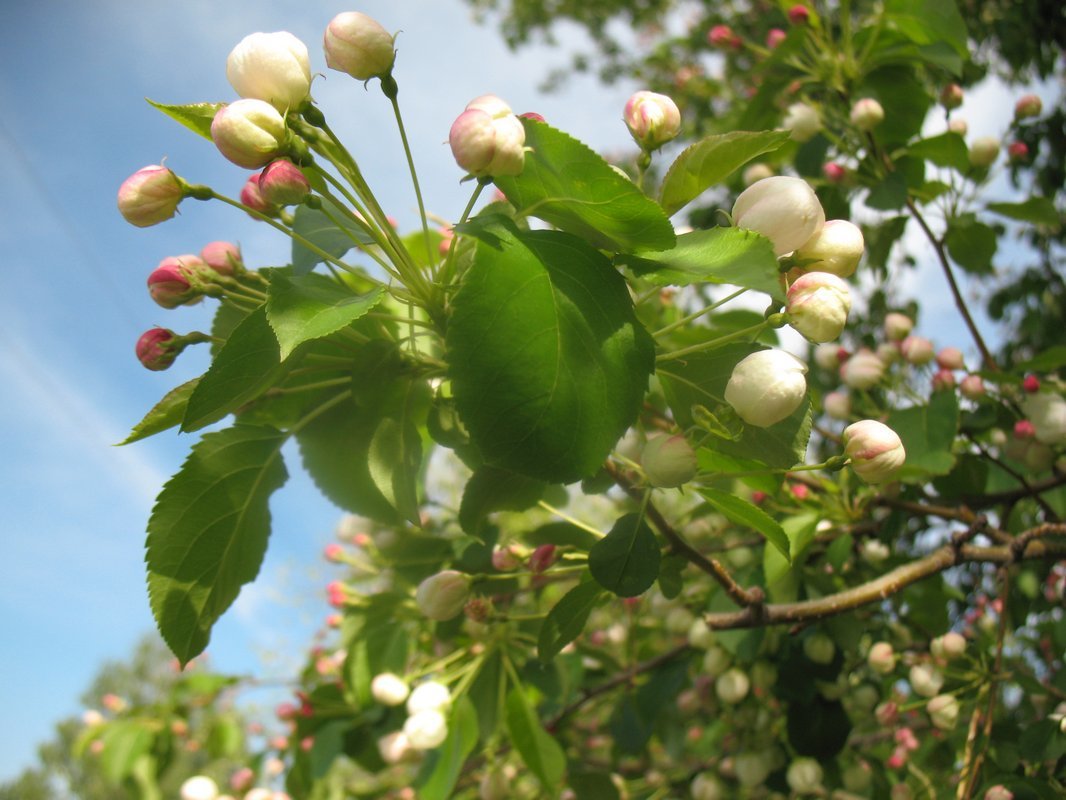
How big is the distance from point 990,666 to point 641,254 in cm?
107

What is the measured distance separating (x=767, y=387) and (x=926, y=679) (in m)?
0.89

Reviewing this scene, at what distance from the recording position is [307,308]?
53cm

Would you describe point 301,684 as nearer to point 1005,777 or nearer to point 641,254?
point 1005,777

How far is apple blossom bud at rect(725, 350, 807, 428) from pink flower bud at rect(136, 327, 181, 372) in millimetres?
473

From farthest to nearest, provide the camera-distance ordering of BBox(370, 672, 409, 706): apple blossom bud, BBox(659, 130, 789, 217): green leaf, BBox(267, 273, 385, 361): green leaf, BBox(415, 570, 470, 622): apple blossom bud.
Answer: BBox(370, 672, 409, 706): apple blossom bud < BBox(415, 570, 470, 622): apple blossom bud < BBox(659, 130, 789, 217): green leaf < BBox(267, 273, 385, 361): green leaf

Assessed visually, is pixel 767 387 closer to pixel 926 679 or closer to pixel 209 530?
pixel 209 530

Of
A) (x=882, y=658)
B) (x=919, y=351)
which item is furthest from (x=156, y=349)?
(x=919, y=351)

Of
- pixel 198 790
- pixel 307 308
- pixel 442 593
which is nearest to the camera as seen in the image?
pixel 307 308

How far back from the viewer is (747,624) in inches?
32.4

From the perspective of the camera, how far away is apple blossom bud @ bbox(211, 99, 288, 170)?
56 centimetres

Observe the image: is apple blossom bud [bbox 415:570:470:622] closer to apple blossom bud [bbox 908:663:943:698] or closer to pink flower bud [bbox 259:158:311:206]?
pink flower bud [bbox 259:158:311:206]

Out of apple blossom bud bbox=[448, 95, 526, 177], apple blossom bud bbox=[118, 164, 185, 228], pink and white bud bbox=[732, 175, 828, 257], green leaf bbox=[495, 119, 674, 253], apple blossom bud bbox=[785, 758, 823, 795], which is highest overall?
apple blossom bud bbox=[118, 164, 185, 228]

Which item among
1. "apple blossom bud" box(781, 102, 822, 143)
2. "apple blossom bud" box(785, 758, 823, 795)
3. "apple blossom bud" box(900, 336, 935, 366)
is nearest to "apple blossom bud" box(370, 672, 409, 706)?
"apple blossom bud" box(785, 758, 823, 795)

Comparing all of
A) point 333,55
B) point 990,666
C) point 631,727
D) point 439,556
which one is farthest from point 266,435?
point 990,666
